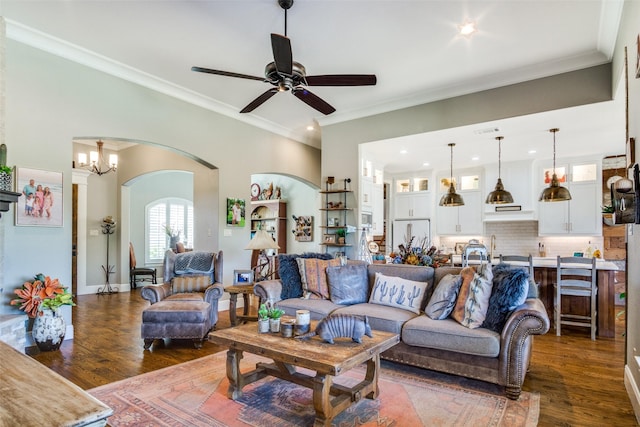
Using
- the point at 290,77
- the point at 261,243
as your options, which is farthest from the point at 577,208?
the point at 290,77

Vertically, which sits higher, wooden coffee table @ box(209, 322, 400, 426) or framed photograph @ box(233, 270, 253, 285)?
framed photograph @ box(233, 270, 253, 285)

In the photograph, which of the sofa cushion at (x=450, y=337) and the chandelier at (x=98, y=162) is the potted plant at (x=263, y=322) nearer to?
the sofa cushion at (x=450, y=337)

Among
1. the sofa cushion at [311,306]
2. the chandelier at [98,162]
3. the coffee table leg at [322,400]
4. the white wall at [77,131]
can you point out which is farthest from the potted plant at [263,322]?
the chandelier at [98,162]

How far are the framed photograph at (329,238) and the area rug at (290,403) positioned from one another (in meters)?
3.21

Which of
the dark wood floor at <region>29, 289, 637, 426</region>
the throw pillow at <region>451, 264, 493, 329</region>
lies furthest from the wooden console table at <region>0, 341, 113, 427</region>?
the throw pillow at <region>451, 264, 493, 329</region>

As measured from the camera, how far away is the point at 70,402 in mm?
949

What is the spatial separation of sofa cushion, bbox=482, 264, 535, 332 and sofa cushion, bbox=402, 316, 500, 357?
94mm

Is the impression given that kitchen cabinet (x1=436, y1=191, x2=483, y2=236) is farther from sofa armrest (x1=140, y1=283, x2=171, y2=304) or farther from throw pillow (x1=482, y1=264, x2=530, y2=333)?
sofa armrest (x1=140, y1=283, x2=171, y2=304)

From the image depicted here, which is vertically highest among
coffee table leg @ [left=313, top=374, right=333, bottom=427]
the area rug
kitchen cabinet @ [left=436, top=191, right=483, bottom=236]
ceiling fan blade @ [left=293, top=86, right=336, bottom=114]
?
ceiling fan blade @ [left=293, top=86, right=336, bottom=114]

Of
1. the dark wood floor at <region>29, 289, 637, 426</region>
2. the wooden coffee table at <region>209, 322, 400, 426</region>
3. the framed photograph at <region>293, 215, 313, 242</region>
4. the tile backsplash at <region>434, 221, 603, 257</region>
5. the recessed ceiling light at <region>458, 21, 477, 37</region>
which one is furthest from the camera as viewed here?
the framed photograph at <region>293, 215, 313, 242</region>

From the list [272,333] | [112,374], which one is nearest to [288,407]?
[272,333]

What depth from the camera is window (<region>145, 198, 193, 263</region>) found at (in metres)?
8.61

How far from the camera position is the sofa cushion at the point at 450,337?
2.76m

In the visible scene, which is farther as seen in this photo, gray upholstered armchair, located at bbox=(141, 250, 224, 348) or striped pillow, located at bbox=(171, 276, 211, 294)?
striped pillow, located at bbox=(171, 276, 211, 294)
